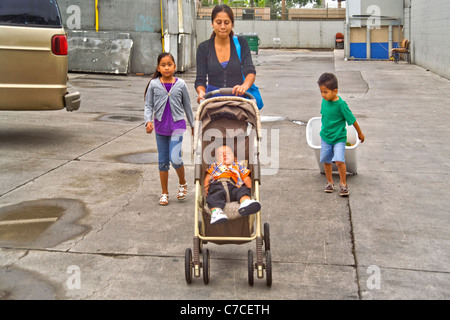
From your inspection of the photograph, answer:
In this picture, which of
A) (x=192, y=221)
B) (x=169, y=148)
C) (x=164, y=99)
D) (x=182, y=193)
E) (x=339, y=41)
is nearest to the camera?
(x=192, y=221)

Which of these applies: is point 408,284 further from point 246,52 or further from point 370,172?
point 370,172

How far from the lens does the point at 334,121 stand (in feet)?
22.9

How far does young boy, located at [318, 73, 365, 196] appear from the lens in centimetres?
681

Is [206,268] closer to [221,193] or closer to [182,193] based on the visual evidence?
[221,193]

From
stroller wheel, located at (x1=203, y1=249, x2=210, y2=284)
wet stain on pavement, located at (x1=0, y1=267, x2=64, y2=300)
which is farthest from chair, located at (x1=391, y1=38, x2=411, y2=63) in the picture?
wet stain on pavement, located at (x1=0, y1=267, x2=64, y2=300)

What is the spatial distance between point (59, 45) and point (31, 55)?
44 centimetres

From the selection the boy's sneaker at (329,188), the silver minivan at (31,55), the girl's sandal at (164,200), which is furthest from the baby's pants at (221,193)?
the silver minivan at (31,55)

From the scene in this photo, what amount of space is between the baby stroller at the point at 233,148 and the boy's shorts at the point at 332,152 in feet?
6.02

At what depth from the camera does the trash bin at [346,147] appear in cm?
741

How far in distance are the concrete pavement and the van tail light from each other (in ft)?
4.49

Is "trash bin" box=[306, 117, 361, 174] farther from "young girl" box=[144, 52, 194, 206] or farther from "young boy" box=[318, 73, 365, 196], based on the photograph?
"young girl" box=[144, 52, 194, 206]

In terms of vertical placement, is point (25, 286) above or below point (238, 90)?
below

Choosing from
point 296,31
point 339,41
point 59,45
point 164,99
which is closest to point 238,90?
point 164,99

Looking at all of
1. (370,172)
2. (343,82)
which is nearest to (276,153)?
(370,172)
